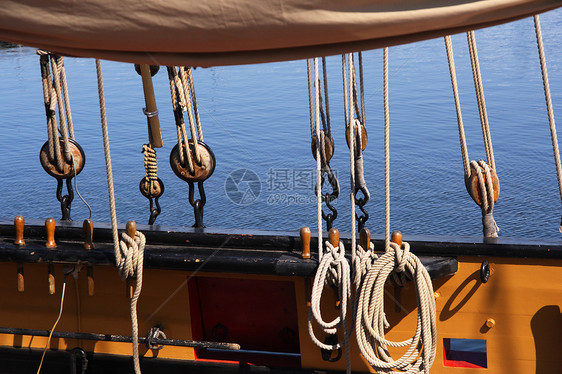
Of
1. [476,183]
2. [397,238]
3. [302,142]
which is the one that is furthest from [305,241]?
[302,142]

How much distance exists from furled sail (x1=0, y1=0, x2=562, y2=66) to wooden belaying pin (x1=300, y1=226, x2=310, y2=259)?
120 cm

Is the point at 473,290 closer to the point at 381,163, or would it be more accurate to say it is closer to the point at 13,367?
the point at 13,367

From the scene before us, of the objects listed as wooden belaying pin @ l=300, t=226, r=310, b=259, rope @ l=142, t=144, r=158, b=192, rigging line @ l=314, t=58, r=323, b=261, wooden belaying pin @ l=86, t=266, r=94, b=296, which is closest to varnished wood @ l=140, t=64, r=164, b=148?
rope @ l=142, t=144, r=158, b=192

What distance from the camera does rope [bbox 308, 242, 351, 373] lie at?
2246 millimetres

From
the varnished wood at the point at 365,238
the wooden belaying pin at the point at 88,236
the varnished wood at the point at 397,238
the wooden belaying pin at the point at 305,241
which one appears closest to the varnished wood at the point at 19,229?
the wooden belaying pin at the point at 88,236

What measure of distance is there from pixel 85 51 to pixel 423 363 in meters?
1.54

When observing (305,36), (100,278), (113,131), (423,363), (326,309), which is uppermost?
(113,131)

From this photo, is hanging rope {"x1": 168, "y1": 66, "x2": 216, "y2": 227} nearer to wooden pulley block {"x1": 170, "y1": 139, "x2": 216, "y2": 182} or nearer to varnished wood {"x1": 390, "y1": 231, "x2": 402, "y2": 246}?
wooden pulley block {"x1": 170, "y1": 139, "x2": 216, "y2": 182}

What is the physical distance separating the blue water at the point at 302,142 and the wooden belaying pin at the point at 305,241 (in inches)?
104

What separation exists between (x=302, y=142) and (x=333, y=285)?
14.7 feet

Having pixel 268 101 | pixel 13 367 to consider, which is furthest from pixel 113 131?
pixel 13 367

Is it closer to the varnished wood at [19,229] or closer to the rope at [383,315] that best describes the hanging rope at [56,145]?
the varnished wood at [19,229]

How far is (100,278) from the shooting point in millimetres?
2658

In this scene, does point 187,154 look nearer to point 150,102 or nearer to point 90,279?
point 150,102
